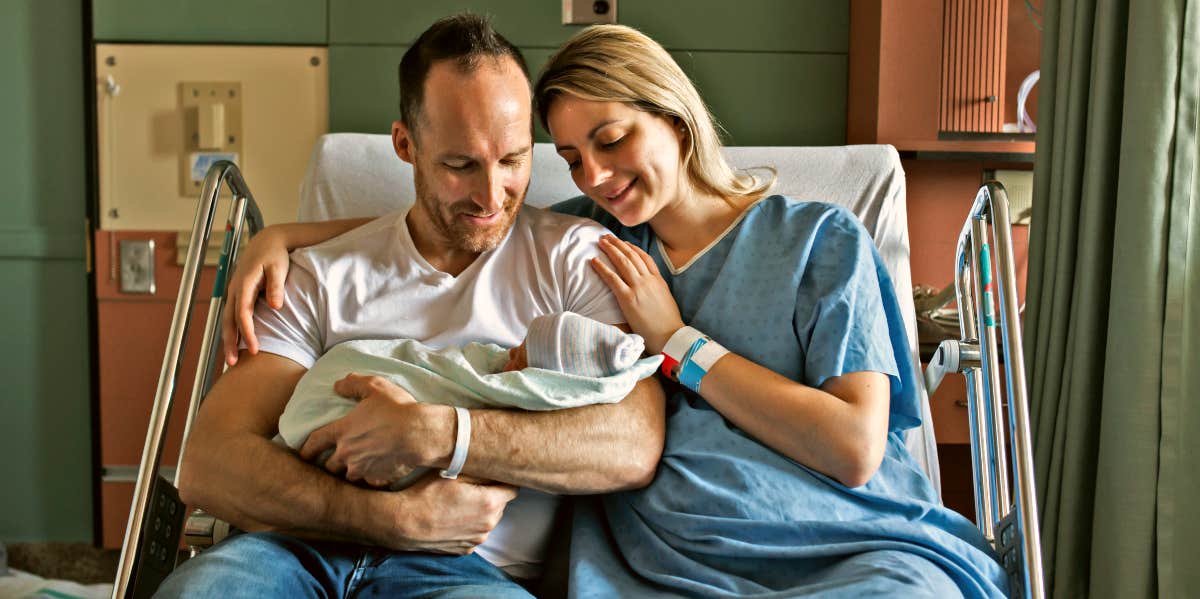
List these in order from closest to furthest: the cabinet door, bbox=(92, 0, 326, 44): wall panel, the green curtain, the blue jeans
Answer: the blue jeans → the green curtain → the cabinet door → bbox=(92, 0, 326, 44): wall panel

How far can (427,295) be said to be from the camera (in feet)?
5.26

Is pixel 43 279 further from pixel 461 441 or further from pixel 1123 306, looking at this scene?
pixel 1123 306

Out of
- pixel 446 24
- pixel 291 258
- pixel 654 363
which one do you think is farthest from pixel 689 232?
pixel 291 258

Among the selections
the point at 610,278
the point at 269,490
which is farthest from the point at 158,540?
the point at 610,278

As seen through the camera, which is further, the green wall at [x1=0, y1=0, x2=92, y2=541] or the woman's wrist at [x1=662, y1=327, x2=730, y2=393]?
the green wall at [x1=0, y1=0, x2=92, y2=541]

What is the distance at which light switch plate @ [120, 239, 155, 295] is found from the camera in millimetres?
2650

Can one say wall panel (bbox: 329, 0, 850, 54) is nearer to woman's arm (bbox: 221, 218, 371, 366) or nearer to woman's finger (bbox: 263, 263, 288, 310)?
woman's arm (bbox: 221, 218, 371, 366)

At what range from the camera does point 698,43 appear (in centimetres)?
266

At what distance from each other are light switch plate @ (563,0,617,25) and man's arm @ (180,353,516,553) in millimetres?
1520

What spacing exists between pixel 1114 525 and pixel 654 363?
1.11 meters

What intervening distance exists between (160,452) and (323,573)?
34 cm

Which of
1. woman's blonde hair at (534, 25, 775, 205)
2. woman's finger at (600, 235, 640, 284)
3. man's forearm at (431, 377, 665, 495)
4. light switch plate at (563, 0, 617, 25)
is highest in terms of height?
light switch plate at (563, 0, 617, 25)

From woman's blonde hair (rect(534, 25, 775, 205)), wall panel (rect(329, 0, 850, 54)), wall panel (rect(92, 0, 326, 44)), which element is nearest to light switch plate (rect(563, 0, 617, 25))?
wall panel (rect(329, 0, 850, 54))

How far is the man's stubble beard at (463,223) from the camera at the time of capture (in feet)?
5.19
